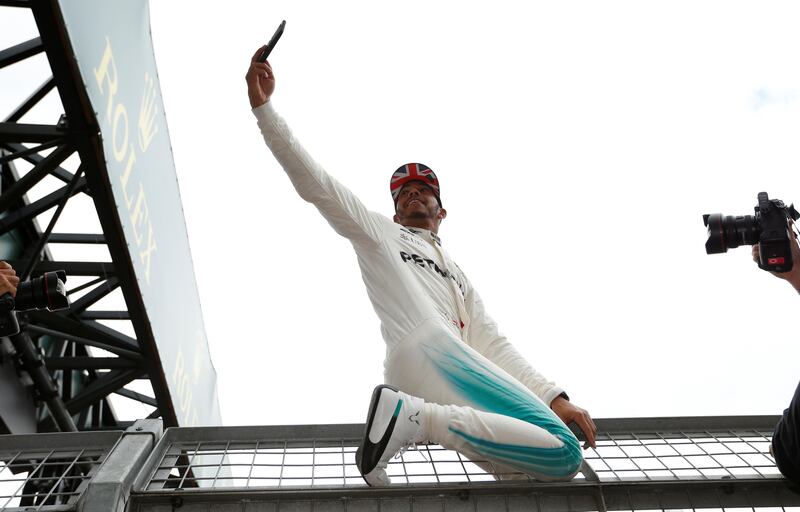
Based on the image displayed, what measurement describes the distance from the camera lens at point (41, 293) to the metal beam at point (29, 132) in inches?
49.1

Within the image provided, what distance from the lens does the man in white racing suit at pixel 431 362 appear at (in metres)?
2.10

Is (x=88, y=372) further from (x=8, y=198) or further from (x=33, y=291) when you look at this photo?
(x=33, y=291)

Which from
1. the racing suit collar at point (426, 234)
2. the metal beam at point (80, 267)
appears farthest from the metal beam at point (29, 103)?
the racing suit collar at point (426, 234)

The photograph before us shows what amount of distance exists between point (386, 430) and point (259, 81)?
135 centimetres

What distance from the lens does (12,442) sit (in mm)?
2148

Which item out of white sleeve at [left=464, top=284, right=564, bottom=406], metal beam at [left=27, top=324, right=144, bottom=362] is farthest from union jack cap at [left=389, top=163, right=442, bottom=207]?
metal beam at [left=27, top=324, right=144, bottom=362]

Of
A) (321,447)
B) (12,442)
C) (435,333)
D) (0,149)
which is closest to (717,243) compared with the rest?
(435,333)

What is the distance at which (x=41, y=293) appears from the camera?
2.55 meters

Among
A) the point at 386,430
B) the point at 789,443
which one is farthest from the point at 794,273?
the point at 386,430

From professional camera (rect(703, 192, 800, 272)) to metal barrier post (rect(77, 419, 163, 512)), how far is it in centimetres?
198

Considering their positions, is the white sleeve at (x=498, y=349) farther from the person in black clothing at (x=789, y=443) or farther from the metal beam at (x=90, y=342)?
the metal beam at (x=90, y=342)

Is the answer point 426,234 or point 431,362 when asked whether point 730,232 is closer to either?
point 431,362

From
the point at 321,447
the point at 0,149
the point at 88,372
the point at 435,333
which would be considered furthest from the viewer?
the point at 88,372

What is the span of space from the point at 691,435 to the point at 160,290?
3.35 m
